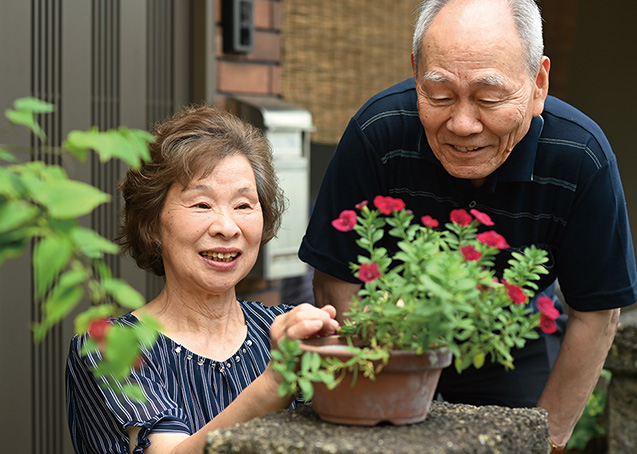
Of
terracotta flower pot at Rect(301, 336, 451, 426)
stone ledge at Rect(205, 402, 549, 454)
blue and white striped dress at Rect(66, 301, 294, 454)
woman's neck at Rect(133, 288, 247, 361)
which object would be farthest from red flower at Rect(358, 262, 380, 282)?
woman's neck at Rect(133, 288, 247, 361)

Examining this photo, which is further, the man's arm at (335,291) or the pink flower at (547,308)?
the man's arm at (335,291)

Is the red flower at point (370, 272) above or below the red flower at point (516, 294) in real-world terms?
above

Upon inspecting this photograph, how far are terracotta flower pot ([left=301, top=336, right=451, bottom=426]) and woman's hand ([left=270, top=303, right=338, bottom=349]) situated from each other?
66mm

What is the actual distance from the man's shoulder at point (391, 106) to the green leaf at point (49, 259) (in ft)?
4.43

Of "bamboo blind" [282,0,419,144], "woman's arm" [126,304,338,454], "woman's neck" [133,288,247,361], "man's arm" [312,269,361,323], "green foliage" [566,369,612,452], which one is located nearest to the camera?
"woman's arm" [126,304,338,454]

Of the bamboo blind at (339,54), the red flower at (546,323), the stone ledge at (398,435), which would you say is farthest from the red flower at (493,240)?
the bamboo blind at (339,54)

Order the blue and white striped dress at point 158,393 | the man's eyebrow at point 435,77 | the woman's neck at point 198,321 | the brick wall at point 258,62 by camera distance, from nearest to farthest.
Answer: the blue and white striped dress at point 158,393, the man's eyebrow at point 435,77, the woman's neck at point 198,321, the brick wall at point 258,62

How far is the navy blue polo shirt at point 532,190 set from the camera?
1.97 m

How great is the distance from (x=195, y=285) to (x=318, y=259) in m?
0.43

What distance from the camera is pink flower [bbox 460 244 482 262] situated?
1167 mm

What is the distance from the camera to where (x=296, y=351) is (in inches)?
46.8

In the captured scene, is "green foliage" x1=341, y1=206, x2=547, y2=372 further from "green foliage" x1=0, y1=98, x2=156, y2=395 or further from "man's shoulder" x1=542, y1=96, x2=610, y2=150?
"man's shoulder" x1=542, y1=96, x2=610, y2=150

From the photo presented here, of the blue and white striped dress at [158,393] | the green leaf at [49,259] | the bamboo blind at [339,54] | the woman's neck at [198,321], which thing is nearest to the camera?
the green leaf at [49,259]

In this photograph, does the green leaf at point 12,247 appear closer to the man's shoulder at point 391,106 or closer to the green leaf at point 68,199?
the green leaf at point 68,199
